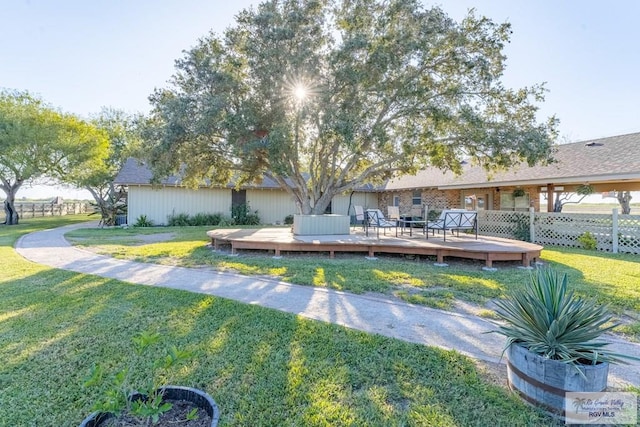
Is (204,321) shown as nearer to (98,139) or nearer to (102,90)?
(102,90)

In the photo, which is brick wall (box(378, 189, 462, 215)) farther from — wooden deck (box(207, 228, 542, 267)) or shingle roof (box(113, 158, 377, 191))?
wooden deck (box(207, 228, 542, 267))

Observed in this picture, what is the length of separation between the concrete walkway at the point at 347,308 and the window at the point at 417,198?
16.1 meters

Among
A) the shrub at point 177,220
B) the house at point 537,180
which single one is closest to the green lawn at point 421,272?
the house at point 537,180

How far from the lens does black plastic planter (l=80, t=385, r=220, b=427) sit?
221 centimetres

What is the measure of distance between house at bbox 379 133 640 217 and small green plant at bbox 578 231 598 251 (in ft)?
6.12

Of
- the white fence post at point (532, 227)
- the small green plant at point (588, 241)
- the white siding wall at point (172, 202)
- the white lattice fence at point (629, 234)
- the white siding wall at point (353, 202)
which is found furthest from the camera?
the white siding wall at point (353, 202)

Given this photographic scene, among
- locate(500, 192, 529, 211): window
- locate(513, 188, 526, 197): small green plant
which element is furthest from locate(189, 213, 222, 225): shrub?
locate(513, 188, 526, 197): small green plant

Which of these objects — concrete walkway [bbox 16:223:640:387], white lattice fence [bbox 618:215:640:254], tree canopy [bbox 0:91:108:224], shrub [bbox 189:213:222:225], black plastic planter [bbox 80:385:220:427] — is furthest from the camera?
shrub [bbox 189:213:222:225]

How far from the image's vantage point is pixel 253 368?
304 centimetres

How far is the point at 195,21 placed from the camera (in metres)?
10.3

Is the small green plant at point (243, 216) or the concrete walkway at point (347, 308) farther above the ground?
the small green plant at point (243, 216)

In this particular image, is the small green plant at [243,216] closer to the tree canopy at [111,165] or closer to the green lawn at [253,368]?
the tree canopy at [111,165]

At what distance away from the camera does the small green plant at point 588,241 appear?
35.9 feet

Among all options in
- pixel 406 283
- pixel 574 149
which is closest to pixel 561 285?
pixel 406 283
